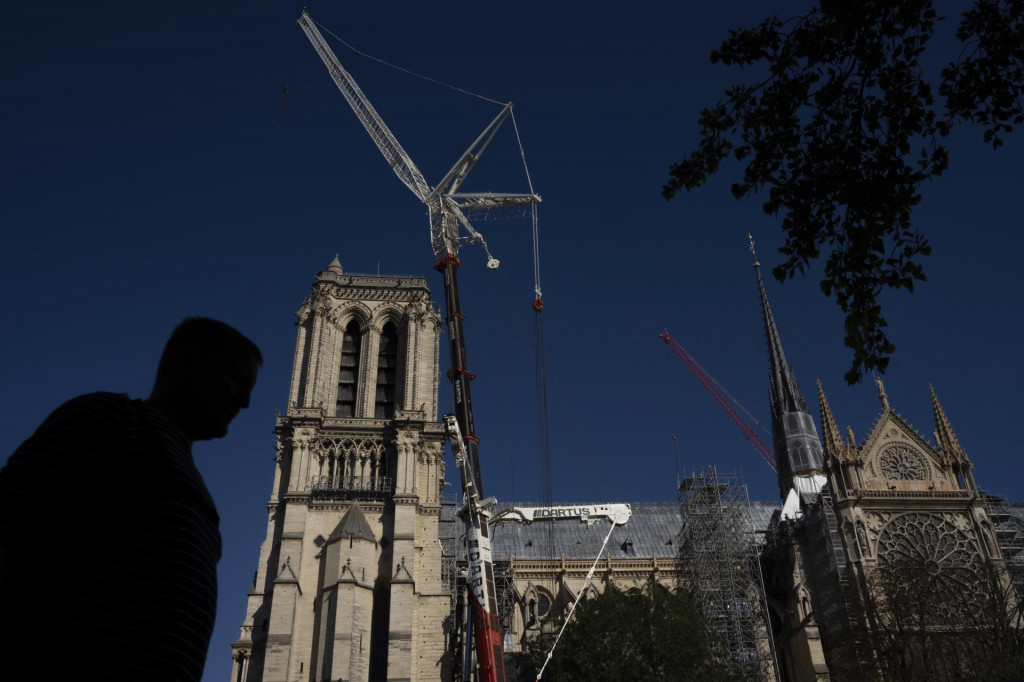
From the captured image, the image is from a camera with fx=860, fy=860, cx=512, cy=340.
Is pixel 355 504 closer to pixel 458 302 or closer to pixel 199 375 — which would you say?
pixel 458 302

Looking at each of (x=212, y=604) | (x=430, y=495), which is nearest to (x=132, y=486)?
(x=212, y=604)

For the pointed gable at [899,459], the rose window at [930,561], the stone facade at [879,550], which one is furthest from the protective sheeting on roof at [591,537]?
the rose window at [930,561]

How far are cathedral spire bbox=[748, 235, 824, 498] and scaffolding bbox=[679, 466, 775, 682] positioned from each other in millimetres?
12884

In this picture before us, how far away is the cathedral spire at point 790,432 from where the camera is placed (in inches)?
2884

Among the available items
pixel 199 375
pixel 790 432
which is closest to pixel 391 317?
pixel 790 432

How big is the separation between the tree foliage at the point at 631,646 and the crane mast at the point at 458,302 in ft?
16.9

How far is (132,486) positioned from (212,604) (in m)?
0.53

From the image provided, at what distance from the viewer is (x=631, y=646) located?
41.0 m

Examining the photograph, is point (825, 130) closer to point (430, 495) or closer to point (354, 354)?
point (430, 495)

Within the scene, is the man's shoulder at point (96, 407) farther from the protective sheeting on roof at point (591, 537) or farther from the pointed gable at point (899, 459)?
the protective sheeting on roof at point (591, 537)

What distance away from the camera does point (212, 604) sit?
292cm

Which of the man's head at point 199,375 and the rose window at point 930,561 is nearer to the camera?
the man's head at point 199,375

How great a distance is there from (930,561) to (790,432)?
92.4 ft

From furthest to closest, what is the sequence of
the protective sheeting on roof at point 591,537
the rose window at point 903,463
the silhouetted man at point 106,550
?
1. the protective sheeting on roof at point 591,537
2. the rose window at point 903,463
3. the silhouetted man at point 106,550
